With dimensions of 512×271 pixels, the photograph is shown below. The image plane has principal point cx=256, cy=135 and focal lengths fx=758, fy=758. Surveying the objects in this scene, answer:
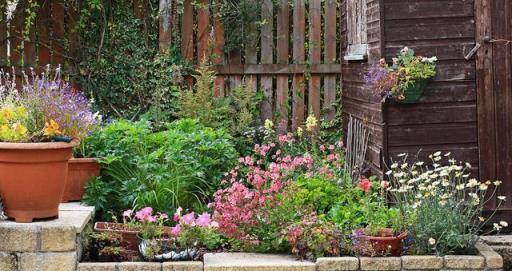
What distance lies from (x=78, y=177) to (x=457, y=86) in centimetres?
310

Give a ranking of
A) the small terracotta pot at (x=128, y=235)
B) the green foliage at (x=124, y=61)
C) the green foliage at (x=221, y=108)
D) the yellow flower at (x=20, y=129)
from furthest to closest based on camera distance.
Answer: the green foliage at (x=124, y=61) → the green foliage at (x=221, y=108) → the small terracotta pot at (x=128, y=235) → the yellow flower at (x=20, y=129)

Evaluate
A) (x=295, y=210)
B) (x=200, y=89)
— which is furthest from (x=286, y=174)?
(x=200, y=89)

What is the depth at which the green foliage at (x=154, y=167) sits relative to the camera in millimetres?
5977

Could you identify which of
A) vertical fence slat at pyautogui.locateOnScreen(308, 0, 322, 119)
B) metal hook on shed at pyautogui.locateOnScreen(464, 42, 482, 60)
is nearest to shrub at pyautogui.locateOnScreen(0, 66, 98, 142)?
metal hook on shed at pyautogui.locateOnScreen(464, 42, 482, 60)

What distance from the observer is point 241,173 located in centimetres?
698

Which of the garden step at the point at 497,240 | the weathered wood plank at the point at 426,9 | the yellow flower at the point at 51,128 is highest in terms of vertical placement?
the weathered wood plank at the point at 426,9

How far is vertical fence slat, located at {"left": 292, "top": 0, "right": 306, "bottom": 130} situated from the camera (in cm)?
898

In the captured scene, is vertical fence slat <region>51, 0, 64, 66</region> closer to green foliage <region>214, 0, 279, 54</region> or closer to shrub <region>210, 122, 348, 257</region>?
green foliage <region>214, 0, 279, 54</region>

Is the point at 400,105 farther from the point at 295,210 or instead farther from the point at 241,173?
the point at 241,173

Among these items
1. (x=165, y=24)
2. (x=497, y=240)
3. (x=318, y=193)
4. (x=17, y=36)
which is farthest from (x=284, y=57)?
(x=497, y=240)

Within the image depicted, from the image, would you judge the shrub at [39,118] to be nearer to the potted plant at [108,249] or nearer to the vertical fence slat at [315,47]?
the potted plant at [108,249]

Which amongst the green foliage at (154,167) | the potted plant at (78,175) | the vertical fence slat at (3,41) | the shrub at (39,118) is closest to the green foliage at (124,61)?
the vertical fence slat at (3,41)

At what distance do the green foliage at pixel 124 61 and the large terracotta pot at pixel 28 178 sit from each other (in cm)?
373

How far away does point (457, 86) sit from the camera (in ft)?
19.7
